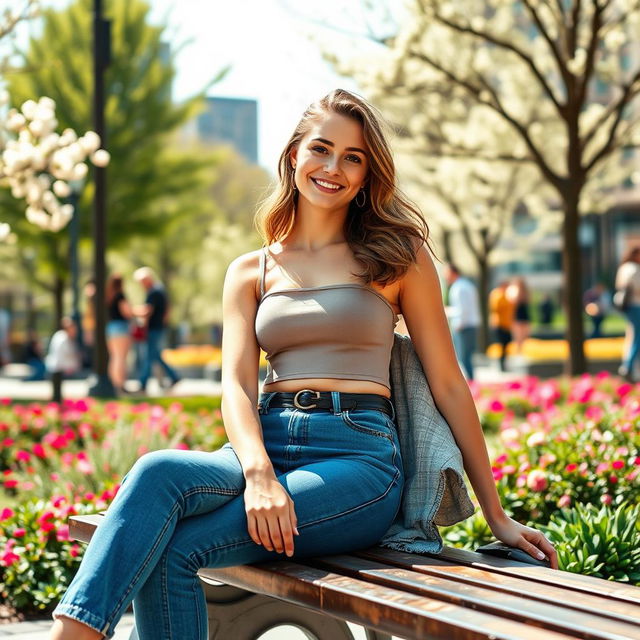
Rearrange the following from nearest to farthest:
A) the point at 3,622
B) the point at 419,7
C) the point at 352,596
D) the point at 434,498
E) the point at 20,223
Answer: the point at 352,596, the point at 434,498, the point at 3,622, the point at 419,7, the point at 20,223

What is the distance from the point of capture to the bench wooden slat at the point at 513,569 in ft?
7.76

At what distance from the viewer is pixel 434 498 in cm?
287

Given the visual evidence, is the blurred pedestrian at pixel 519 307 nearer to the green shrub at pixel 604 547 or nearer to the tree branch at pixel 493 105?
the tree branch at pixel 493 105

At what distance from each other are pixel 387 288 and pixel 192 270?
36309 millimetres

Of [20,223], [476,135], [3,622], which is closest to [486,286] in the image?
[476,135]

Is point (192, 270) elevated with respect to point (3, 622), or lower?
elevated

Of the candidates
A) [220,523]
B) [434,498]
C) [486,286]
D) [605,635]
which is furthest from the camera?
[486,286]

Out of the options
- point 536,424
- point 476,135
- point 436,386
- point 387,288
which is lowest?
point 536,424

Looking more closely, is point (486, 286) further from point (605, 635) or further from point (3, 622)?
point (605, 635)

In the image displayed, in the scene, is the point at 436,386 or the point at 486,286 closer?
the point at 436,386

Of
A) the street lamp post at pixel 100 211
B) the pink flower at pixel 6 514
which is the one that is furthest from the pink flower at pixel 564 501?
the street lamp post at pixel 100 211

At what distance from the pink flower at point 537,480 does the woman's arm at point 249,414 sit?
1682 millimetres

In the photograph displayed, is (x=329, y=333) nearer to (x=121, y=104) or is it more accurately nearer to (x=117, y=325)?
(x=117, y=325)

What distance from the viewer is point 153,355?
618 inches
